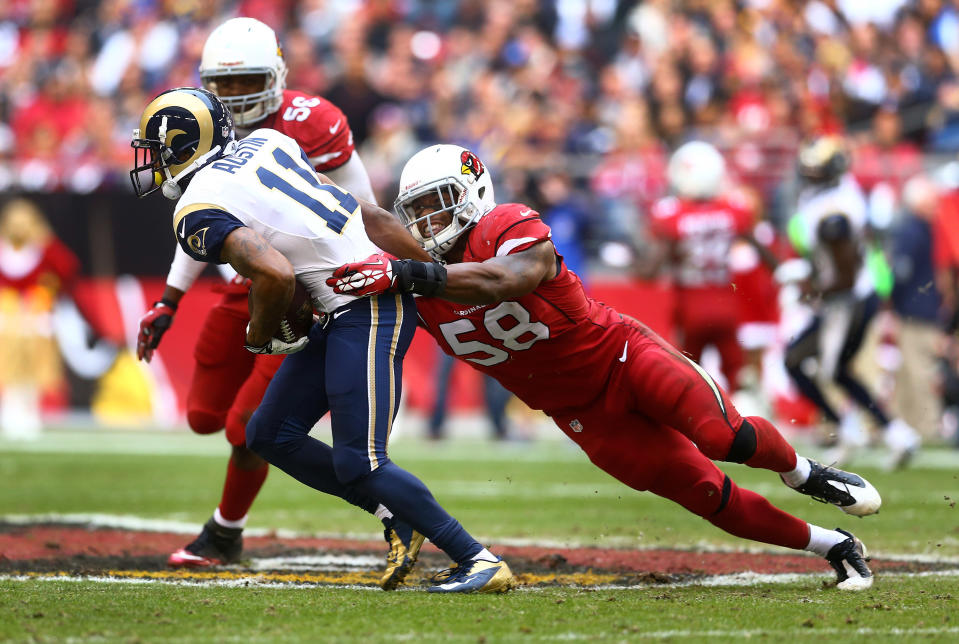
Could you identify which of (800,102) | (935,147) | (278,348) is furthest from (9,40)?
(278,348)

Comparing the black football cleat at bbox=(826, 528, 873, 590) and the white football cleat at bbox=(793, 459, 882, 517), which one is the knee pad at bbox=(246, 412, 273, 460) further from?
the black football cleat at bbox=(826, 528, 873, 590)

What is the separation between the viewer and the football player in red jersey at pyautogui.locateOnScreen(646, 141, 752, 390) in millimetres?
9320

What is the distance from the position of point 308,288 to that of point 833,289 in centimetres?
579

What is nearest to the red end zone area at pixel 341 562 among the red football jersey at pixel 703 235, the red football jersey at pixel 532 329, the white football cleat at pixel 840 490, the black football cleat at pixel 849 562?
the black football cleat at pixel 849 562

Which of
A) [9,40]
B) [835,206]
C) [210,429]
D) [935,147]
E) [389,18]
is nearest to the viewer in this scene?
[210,429]

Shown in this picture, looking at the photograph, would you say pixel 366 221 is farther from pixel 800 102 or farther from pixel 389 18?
pixel 389 18

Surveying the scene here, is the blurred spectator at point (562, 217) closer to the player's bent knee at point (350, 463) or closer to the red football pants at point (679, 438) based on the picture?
the red football pants at point (679, 438)

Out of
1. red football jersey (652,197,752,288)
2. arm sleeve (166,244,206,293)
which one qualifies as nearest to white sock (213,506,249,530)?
arm sleeve (166,244,206,293)

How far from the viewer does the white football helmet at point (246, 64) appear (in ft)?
17.4

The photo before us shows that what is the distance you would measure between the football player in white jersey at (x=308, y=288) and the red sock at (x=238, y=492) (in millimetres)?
768

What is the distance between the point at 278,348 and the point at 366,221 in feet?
1.85

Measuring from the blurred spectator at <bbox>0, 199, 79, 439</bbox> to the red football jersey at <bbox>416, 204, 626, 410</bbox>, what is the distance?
8.21 meters

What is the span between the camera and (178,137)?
444cm

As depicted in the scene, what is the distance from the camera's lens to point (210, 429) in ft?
18.1
